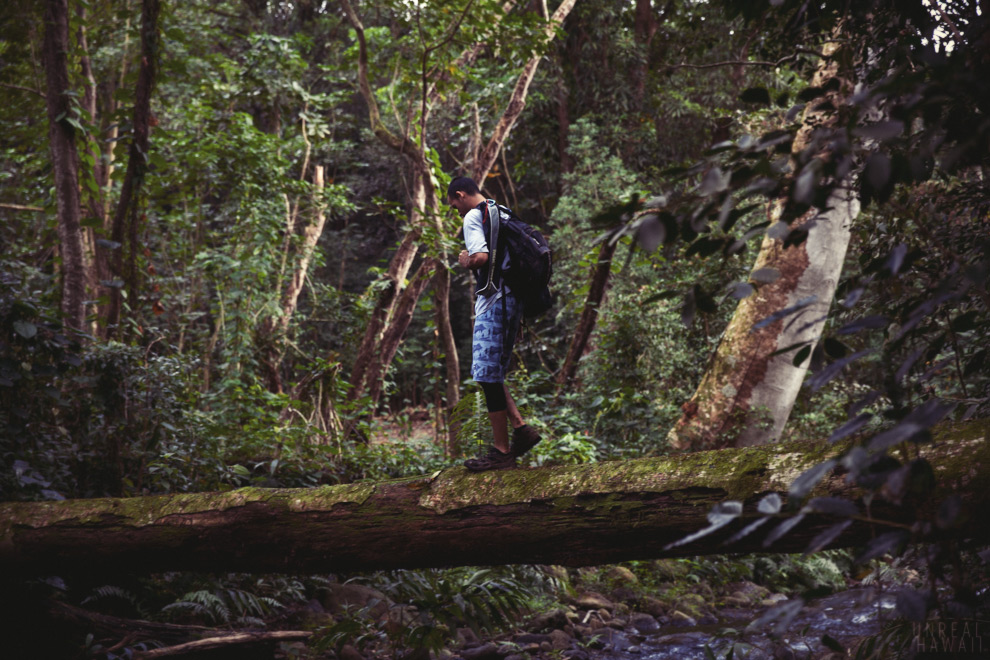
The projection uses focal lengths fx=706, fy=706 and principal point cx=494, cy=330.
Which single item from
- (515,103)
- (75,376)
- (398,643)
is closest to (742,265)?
(515,103)

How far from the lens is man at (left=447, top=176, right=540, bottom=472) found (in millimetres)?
3787

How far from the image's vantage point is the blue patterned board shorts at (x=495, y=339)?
3795mm

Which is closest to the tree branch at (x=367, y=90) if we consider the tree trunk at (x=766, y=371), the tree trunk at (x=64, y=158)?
the tree trunk at (x=64, y=158)

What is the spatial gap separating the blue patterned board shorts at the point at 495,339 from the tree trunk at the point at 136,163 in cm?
386

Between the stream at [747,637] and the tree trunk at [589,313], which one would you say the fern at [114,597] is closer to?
the stream at [747,637]

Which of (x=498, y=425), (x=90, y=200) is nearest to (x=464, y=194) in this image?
(x=498, y=425)

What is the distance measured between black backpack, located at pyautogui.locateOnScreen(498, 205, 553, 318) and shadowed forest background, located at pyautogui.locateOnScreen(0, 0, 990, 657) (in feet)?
2.82

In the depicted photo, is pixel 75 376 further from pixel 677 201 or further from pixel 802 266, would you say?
pixel 802 266

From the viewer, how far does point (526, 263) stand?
383 centimetres

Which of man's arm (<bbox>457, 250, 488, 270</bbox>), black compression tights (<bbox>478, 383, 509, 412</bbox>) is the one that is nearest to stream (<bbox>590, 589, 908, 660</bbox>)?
black compression tights (<bbox>478, 383, 509, 412</bbox>)

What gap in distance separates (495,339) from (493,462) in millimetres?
663

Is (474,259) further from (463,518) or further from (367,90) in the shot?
(367,90)

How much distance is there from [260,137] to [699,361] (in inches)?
268

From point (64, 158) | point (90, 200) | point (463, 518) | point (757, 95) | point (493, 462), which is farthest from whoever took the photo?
point (90, 200)
